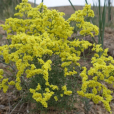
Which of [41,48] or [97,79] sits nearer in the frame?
[41,48]

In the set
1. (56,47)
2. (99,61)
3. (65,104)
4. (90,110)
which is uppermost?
(56,47)

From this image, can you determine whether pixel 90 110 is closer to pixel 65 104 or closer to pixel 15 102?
pixel 65 104

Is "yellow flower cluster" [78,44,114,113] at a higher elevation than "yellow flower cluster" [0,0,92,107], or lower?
lower

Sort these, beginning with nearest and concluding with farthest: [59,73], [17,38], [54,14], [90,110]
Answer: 1. [17,38]
2. [54,14]
3. [59,73]
4. [90,110]

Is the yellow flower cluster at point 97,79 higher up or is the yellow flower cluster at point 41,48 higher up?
the yellow flower cluster at point 41,48

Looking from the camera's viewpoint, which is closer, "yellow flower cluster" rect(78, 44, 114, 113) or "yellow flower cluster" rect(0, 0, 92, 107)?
"yellow flower cluster" rect(0, 0, 92, 107)

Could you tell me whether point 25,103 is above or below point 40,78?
below

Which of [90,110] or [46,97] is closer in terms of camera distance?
[46,97]

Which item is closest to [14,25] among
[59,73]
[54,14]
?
[54,14]

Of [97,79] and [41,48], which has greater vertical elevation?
[41,48]

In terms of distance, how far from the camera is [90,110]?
9.73 ft

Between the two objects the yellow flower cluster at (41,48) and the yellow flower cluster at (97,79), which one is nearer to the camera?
the yellow flower cluster at (41,48)

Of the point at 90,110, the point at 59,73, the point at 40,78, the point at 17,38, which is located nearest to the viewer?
the point at 17,38

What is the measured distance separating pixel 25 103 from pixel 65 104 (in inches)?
35.2
